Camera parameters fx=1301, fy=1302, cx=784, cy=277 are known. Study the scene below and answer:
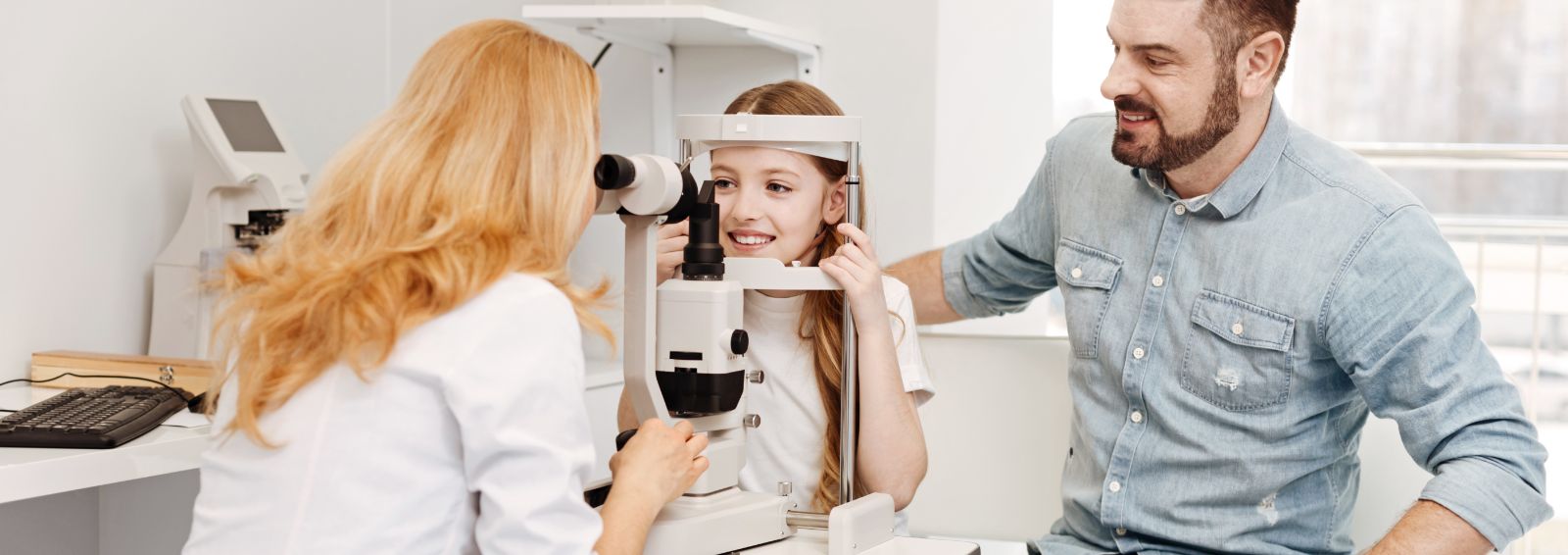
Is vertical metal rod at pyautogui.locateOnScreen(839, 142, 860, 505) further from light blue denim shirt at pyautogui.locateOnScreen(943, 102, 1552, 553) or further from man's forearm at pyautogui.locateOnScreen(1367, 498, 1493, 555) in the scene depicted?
man's forearm at pyautogui.locateOnScreen(1367, 498, 1493, 555)

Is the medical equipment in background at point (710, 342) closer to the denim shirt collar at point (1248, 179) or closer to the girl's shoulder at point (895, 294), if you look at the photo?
the girl's shoulder at point (895, 294)

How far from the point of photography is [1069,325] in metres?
1.73

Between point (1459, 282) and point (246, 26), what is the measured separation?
74.8 inches

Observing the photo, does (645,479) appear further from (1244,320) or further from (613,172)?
(1244,320)

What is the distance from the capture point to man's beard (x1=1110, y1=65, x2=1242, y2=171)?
157 centimetres

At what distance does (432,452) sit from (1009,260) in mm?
1036

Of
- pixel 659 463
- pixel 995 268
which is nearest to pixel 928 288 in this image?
pixel 995 268

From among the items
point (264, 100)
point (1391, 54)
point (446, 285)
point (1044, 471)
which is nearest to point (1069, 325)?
point (1044, 471)

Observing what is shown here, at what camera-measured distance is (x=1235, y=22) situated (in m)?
1.56

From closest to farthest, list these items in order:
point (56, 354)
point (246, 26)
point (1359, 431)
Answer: point (1359, 431) < point (56, 354) < point (246, 26)

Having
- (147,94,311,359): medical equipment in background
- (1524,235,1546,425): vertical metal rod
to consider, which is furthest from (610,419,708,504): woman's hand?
(1524,235,1546,425): vertical metal rod

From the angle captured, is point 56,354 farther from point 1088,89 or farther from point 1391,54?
point 1391,54

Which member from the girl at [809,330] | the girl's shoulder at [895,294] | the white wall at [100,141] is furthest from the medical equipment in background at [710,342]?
the white wall at [100,141]

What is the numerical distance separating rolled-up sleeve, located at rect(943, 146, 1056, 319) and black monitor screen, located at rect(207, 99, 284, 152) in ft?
3.47
